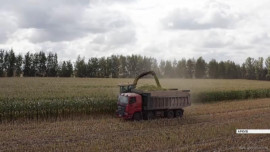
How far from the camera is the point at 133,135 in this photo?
50.6ft

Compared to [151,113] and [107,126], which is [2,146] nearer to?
[107,126]

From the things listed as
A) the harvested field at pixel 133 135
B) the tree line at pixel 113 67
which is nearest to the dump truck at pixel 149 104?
the harvested field at pixel 133 135

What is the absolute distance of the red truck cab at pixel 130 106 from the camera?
64.0 feet

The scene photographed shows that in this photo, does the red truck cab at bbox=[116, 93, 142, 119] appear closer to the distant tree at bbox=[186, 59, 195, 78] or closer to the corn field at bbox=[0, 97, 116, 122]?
the corn field at bbox=[0, 97, 116, 122]

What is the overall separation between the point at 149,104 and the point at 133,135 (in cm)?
470

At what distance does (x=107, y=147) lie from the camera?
12.9 meters

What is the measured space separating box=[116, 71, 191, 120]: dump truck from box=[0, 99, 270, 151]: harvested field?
2.84 ft

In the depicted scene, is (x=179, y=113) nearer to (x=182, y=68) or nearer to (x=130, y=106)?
(x=130, y=106)

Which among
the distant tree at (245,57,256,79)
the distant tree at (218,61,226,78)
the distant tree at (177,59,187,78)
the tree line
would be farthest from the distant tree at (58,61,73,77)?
the distant tree at (245,57,256,79)

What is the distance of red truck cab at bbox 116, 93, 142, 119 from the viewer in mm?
19500

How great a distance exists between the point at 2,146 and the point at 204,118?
43.1 ft

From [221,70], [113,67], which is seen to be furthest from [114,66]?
[221,70]

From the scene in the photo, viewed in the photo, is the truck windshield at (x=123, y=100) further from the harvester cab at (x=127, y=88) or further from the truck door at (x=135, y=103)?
the harvester cab at (x=127, y=88)

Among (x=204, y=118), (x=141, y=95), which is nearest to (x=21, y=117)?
(x=141, y=95)
